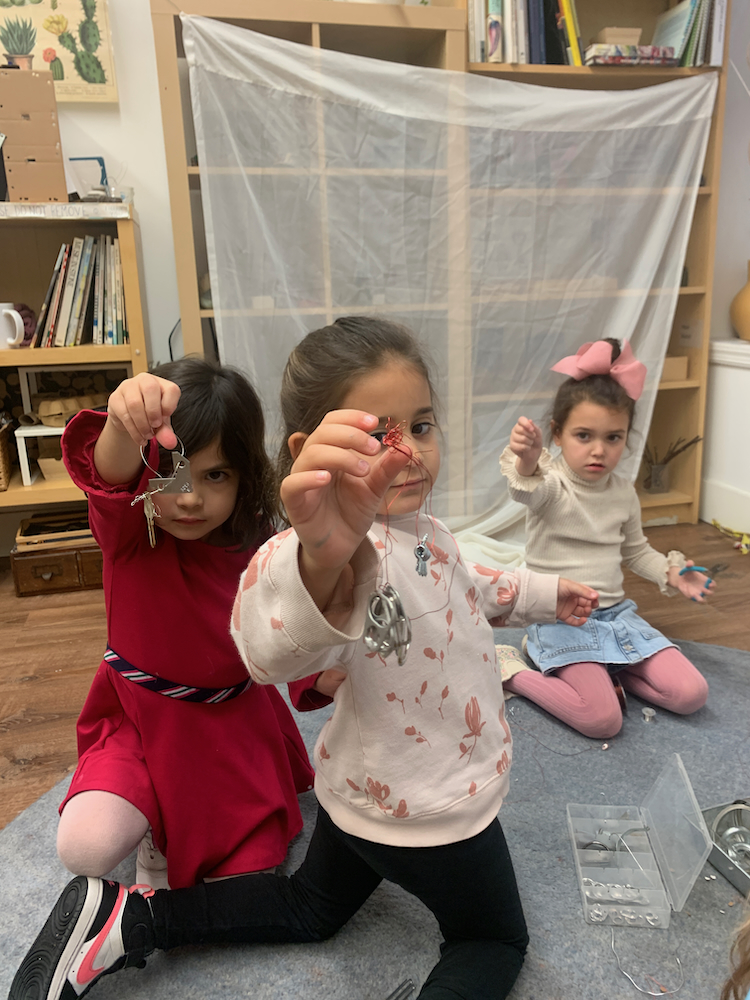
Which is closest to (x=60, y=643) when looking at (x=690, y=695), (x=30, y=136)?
(x=30, y=136)

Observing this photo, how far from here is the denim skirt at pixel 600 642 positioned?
1438 millimetres

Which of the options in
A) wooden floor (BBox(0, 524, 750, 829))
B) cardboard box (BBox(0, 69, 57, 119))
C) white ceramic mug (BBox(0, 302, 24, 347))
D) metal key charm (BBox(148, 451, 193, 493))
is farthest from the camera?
white ceramic mug (BBox(0, 302, 24, 347))

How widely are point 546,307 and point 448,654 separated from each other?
5.25ft

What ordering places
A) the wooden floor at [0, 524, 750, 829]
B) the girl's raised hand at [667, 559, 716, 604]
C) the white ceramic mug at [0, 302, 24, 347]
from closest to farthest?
1. the wooden floor at [0, 524, 750, 829]
2. the girl's raised hand at [667, 559, 716, 604]
3. the white ceramic mug at [0, 302, 24, 347]

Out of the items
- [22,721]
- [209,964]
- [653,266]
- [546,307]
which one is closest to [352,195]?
[546,307]

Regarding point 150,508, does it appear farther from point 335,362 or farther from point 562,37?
point 562,37

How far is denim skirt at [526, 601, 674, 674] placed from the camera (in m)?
1.44

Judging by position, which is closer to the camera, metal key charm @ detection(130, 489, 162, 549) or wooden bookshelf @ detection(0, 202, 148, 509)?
metal key charm @ detection(130, 489, 162, 549)

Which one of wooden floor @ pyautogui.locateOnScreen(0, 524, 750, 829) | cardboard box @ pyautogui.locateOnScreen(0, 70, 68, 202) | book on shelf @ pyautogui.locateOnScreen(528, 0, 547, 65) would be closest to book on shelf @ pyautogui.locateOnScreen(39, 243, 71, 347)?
cardboard box @ pyautogui.locateOnScreen(0, 70, 68, 202)

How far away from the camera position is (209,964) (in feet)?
2.90

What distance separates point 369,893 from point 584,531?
0.89 metres

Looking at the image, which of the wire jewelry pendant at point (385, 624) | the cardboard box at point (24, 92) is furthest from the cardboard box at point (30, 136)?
the wire jewelry pendant at point (385, 624)

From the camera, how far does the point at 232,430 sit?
913mm

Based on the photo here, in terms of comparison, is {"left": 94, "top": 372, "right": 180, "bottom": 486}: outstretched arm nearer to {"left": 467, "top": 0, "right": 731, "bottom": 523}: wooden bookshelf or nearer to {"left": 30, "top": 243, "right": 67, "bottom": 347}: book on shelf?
{"left": 30, "top": 243, "right": 67, "bottom": 347}: book on shelf
